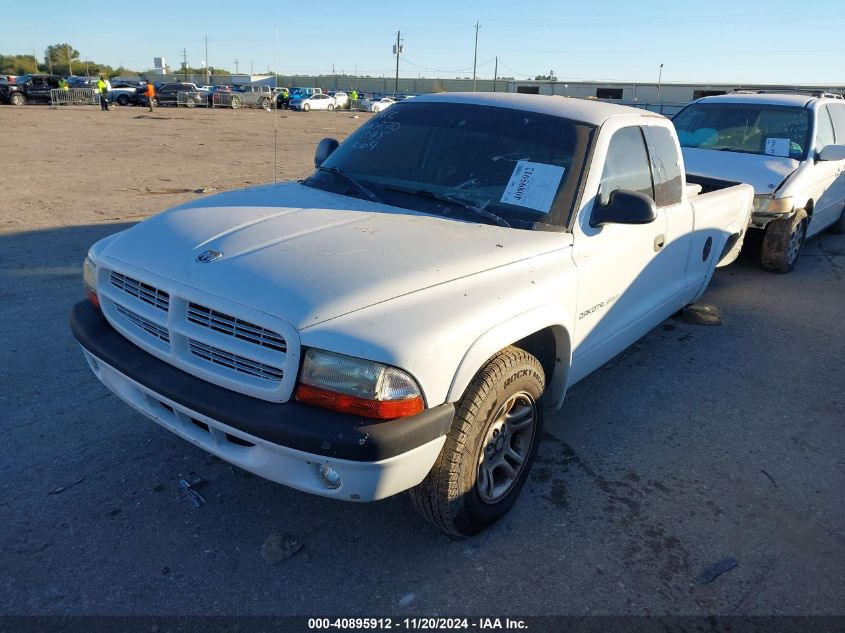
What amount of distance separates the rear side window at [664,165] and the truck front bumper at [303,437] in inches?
98.9

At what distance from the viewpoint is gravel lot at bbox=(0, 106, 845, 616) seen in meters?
2.52

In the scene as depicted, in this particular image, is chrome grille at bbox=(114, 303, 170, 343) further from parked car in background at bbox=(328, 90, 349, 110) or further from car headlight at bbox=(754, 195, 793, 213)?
parked car in background at bbox=(328, 90, 349, 110)

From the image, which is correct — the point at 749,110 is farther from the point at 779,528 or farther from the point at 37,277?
the point at 37,277

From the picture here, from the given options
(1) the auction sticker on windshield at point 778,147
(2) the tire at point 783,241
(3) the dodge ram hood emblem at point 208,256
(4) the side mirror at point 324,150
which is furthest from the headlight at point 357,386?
(1) the auction sticker on windshield at point 778,147

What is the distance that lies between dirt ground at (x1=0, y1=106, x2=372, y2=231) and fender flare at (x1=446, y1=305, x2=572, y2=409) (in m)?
3.72

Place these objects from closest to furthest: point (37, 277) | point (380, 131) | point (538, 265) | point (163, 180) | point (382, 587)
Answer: point (382, 587) → point (538, 265) → point (380, 131) → point (37, 277) → point (163, 180)

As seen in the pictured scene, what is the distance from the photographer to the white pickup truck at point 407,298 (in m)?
2.24

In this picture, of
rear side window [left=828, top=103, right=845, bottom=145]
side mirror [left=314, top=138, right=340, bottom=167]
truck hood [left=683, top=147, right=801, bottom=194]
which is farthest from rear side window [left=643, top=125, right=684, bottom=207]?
rear side window [left=828, top=103, right=845, bottom=145]

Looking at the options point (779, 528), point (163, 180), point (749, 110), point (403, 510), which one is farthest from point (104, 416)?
point (163, 180)

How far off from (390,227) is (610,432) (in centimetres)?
186

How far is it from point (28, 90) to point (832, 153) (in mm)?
39915

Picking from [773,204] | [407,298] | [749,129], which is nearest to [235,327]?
[407,298]

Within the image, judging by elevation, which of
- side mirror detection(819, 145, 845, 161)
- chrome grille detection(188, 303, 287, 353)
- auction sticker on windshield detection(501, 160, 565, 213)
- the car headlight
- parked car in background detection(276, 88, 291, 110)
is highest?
parked car in background detection(276, 88, 291, 110)

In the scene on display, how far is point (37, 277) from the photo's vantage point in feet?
19.1
